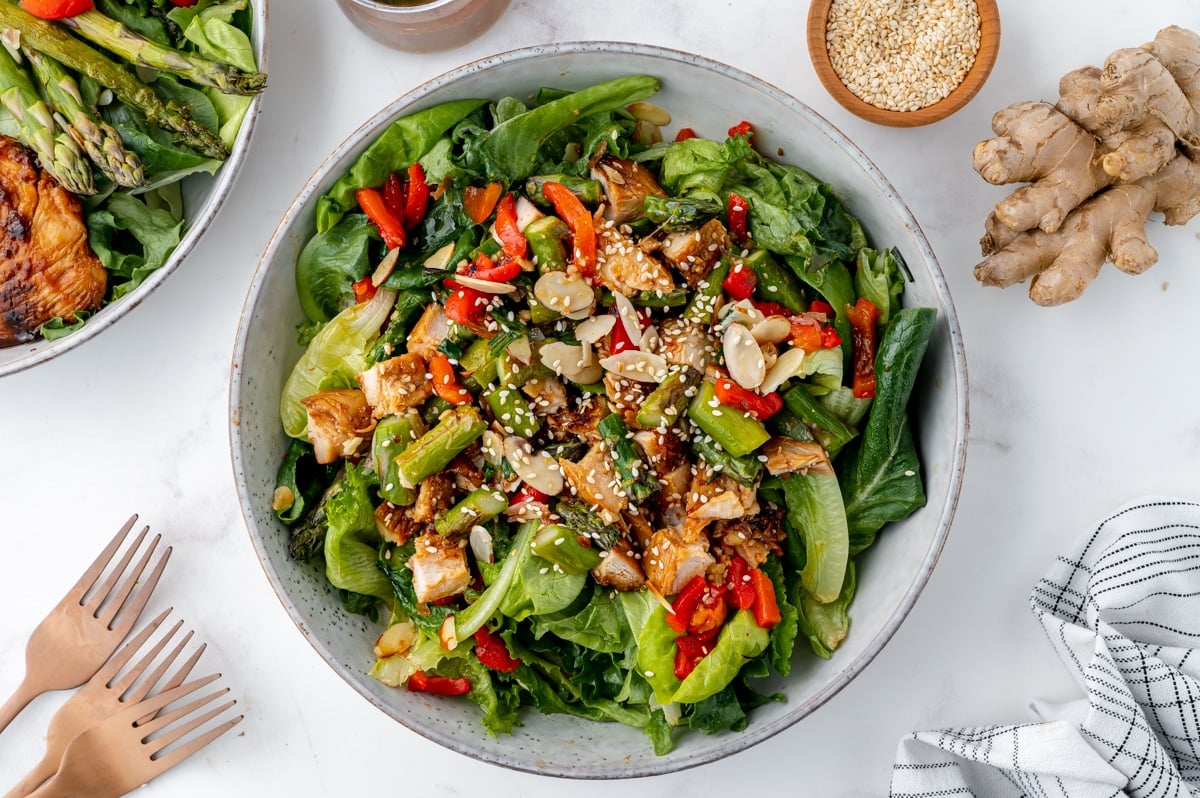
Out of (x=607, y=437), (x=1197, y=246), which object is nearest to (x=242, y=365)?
(x=607, y=437)

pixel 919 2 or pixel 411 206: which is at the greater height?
pixel 919 2

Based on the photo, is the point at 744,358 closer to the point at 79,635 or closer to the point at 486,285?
the point at 486,285

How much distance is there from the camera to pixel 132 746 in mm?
2811

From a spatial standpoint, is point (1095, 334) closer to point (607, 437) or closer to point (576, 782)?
point (607, 437)

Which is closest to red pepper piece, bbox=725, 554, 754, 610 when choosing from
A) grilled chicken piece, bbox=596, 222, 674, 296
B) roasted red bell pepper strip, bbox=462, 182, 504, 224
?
grilled chicken piece, bbox=596, 222, 674, 296

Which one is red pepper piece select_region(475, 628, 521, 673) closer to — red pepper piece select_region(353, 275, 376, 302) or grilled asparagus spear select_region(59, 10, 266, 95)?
red pepper piece select_region(353, 275, 376, 302)

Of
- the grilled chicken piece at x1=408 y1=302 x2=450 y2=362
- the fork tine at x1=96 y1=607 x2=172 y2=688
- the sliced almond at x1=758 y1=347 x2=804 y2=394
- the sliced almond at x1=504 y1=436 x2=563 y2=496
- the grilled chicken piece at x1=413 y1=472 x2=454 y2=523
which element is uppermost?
the grilled chicken piece at x1=408 y1=302 x2=450 y2=362

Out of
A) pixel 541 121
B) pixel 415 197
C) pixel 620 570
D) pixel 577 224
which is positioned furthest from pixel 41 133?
pixel 620 570

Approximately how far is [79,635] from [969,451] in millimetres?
2713

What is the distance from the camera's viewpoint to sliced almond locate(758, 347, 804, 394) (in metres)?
2.32

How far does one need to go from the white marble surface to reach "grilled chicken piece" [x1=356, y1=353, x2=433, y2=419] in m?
0.68

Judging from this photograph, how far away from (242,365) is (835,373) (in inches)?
→ 60.1

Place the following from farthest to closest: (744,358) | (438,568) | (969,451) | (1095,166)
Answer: (969,451) < (1095,166) < (438,568) < (744,358)

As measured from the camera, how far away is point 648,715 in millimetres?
2521
